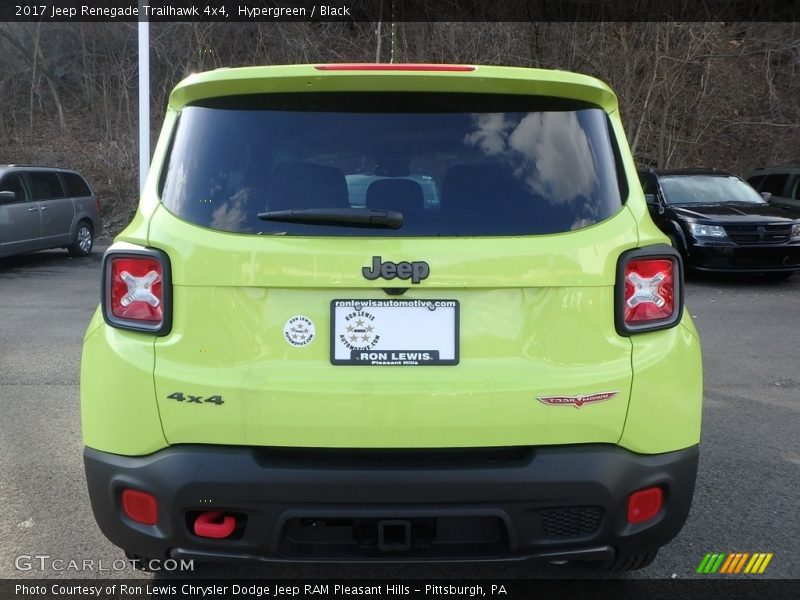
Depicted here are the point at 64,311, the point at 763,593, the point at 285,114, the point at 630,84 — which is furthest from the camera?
the point at 630,84

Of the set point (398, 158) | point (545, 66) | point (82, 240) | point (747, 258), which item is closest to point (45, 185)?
point (82, 240)

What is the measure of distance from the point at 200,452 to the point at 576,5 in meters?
21.8

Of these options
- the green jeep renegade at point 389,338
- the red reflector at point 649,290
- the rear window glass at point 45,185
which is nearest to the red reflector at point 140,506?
the green jeep renegade at point 389,338

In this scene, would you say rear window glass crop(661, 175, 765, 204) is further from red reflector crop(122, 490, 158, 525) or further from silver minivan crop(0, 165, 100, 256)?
red reflector crop(122, 490, 158, 525)

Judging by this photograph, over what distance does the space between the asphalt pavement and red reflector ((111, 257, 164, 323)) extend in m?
0.28

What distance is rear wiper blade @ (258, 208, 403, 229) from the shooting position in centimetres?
229

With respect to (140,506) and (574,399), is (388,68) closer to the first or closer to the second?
(574,399)

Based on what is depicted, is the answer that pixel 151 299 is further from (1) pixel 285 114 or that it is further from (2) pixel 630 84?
(2) pixel 630 84

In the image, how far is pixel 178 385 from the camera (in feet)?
7.43

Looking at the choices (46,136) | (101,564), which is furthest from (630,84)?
(101,564)

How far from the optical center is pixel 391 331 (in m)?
2.27

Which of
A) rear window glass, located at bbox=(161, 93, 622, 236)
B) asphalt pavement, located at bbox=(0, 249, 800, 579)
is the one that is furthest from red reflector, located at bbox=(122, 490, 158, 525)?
rear window glass, located at bbox=(161, 93, 622, 236)

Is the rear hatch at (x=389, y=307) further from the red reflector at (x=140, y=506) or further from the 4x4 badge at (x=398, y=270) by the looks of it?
the red reflector at (x=140, y=506)

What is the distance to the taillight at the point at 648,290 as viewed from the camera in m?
2.35
